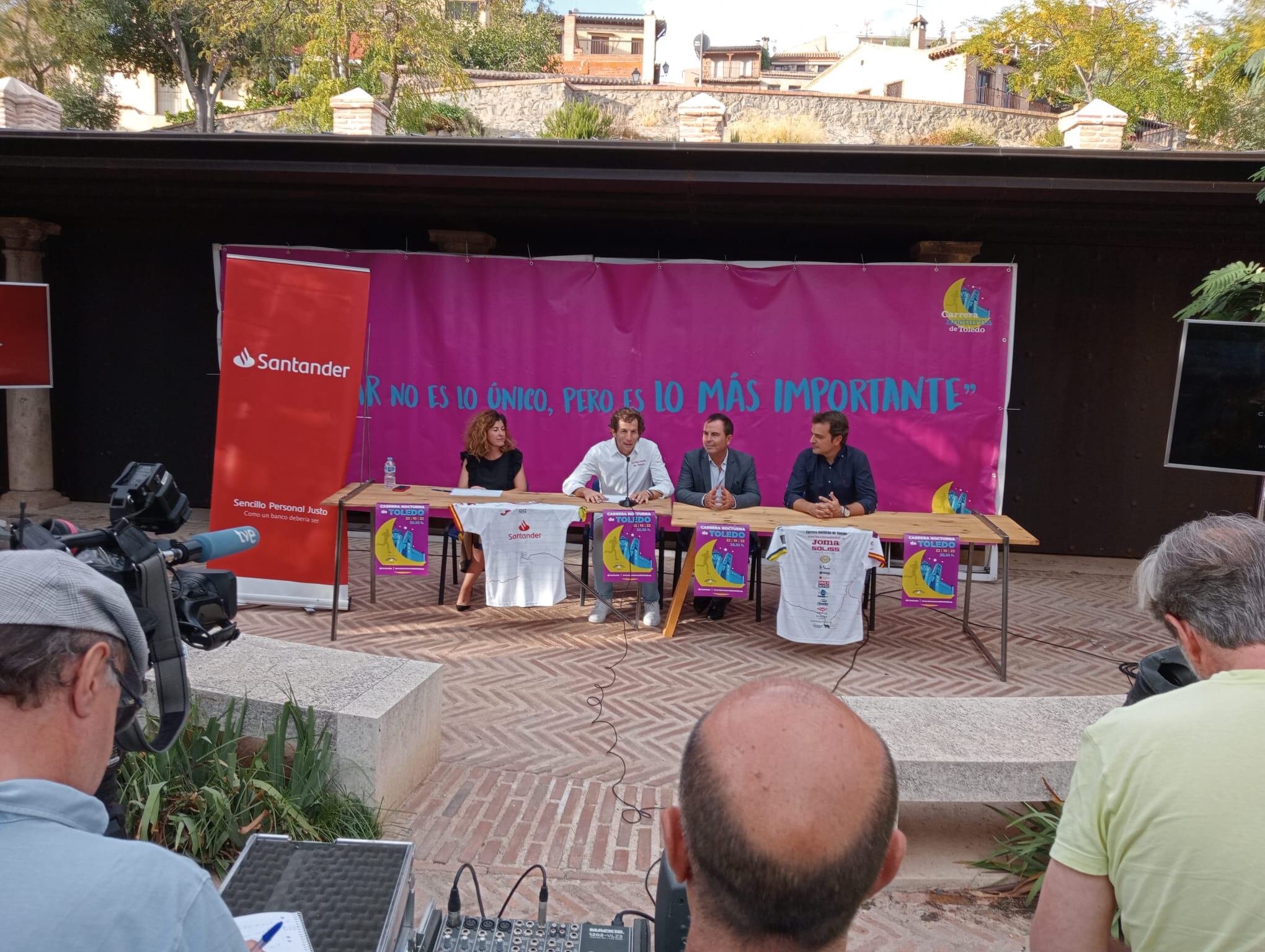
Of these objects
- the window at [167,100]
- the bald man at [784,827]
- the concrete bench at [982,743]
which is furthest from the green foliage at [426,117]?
the window at [167,100]

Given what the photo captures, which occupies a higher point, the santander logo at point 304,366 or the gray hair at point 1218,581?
the santander logo at point 304,366

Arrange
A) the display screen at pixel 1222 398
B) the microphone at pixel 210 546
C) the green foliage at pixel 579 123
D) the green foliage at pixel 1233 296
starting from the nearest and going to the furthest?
the microphone at pixel 210 546 → the green foliage at pixel 1233 296 → the display screen at pixel 1222 398 → the green foliage at pixel 579 123

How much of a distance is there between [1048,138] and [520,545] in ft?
82.3

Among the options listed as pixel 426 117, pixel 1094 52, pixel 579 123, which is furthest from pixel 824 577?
pixel 1094 52

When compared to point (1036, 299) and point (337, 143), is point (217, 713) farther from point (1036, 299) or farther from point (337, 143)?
point (1036, 299)

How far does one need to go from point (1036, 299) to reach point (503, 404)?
5128mm

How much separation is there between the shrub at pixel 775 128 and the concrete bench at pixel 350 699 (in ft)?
75.1

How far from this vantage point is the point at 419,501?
6.03 m

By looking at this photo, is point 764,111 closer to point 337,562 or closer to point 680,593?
point 680,593

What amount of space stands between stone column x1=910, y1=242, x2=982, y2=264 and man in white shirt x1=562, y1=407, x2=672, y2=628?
3326 millimetres

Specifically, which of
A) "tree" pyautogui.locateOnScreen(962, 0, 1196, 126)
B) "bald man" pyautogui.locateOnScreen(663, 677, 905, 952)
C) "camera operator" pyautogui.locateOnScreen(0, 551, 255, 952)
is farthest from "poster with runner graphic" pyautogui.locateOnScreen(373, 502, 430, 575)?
"tree" pyautogui.locateOnScreen(962, 0, 1196, 126)

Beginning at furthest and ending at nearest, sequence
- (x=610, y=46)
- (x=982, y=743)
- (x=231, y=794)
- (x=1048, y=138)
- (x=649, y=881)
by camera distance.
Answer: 1. (x=610, y=46)
2. (x=1048, y=138)
3. (x=982, y=743)
4. (x=649, y=881)
5. (x=231, y=794)

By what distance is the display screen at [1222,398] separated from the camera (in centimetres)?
571

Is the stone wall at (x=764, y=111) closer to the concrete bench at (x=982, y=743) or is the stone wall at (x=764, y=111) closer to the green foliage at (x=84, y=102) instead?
the green foliage at (x=84, y=102)
